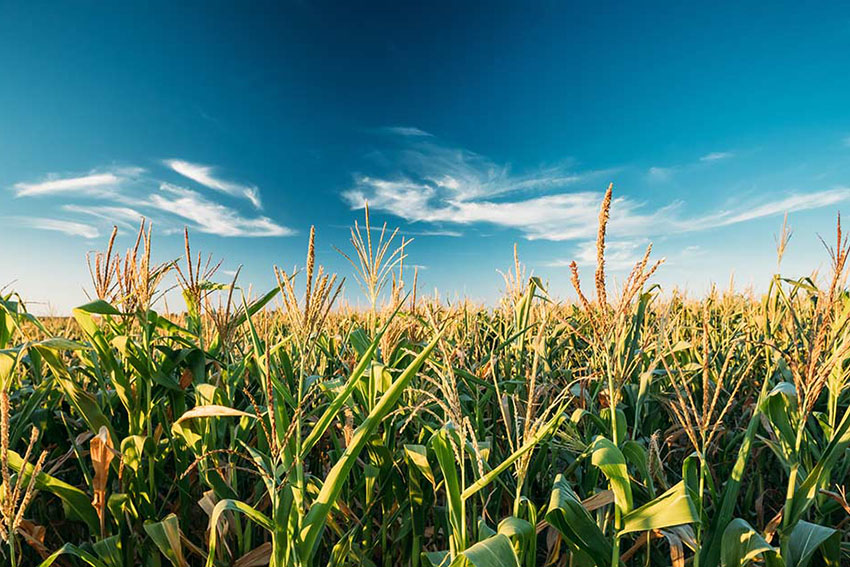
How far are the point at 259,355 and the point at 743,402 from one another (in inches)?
101

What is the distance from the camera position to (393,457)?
1.72 metres

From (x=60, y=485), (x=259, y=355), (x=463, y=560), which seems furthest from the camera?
(x=60, y=485)

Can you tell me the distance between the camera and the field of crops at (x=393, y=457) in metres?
1.15

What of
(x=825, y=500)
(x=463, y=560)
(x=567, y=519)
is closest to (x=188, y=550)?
(x=463, y=560)

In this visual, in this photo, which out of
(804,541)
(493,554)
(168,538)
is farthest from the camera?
(168,538)

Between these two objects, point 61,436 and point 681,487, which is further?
point 61,436

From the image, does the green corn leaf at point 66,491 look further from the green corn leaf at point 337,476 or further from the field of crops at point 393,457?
the green corn leaf at point 337,476

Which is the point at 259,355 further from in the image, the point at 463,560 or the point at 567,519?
the point at 567,519

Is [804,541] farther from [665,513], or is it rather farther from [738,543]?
[665,513]

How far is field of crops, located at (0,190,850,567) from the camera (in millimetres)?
1148

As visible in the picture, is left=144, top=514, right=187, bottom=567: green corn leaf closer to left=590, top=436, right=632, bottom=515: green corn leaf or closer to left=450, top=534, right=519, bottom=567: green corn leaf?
left=450, top=534, right=519, bottom=567: green corn leaf

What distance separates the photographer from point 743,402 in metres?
2.63

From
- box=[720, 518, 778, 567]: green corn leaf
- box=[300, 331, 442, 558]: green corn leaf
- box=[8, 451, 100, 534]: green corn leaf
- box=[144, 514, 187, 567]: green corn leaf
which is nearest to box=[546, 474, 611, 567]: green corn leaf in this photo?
box=[720, 518, 778, 567]: green corn leaf

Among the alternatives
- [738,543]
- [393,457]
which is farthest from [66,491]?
[738,543]
